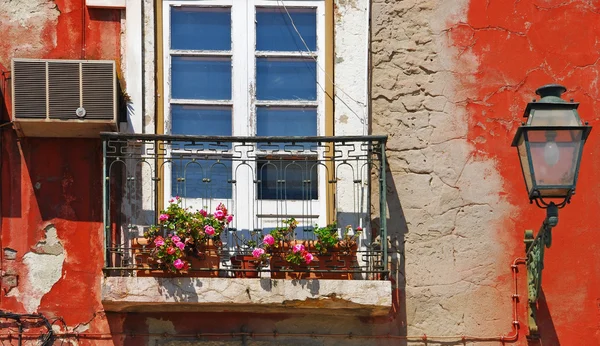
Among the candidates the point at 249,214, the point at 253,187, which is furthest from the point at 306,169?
the point at 249,214

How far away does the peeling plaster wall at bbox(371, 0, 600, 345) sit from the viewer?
780 centimetres

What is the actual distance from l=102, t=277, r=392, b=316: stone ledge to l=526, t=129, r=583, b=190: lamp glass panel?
4.07 feet

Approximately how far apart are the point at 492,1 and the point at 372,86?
1024mm

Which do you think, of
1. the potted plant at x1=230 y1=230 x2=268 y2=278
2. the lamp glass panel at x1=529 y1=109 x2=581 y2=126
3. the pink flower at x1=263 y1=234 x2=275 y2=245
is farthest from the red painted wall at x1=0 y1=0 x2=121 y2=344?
the lamp glass panel at x1=529 y1=109 x2=581 y2=126

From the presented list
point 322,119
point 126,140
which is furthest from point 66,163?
point 322,119

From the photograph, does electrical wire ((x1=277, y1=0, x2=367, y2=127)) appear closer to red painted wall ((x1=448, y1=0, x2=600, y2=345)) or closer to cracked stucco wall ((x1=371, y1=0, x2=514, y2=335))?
cracked stucco wall ((x1=371, y1=0, x2=514, y2=335))

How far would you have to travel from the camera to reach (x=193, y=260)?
299 inches

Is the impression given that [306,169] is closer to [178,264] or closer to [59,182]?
[178,264]

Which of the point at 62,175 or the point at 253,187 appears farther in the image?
the point at 253,187

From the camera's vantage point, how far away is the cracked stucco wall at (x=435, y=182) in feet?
25.6

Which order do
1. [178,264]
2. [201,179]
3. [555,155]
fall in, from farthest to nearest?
1. [201,179]
2. [178,264]
3. [555,155]

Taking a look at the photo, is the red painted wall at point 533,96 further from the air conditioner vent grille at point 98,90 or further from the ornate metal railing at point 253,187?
the air conditioner vent grille at point 98,90

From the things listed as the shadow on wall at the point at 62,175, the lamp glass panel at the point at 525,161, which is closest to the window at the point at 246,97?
the shadow on wall at the point at 62,175

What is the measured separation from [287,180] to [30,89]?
69.7 inches
